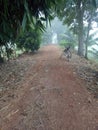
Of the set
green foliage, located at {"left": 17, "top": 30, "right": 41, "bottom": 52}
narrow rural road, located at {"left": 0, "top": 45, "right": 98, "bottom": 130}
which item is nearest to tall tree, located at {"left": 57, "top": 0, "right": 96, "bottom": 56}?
green foliage, located at {"left": 17, "top": 30, "right": 41, "bottom": 52}

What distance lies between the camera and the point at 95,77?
8289 millimetres

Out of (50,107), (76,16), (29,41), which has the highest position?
(76,16)

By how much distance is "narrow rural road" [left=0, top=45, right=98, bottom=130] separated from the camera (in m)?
4.77

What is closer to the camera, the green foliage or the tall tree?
the tall tree

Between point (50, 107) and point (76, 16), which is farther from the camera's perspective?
point (76, 16)

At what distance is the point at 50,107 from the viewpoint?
5438 millimetres

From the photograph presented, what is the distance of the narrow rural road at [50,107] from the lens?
4.77m

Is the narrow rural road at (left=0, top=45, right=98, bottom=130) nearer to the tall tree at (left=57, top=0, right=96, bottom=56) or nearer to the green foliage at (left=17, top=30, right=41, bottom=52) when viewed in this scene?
the green foliage at (left=17, top=30, right=41, bottom=52)

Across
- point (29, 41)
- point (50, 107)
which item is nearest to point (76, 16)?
→ point (29, 41)

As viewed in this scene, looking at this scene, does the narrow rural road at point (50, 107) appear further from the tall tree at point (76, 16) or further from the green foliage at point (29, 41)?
the tall tree at point (76, 16)

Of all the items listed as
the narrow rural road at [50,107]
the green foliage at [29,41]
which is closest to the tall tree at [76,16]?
the green foliage at [29,41]

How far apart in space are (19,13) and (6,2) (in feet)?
2.89

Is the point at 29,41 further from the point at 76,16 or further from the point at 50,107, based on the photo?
the point at 50,107

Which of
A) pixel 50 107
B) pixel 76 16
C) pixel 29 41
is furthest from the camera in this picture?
pixel 76 16
